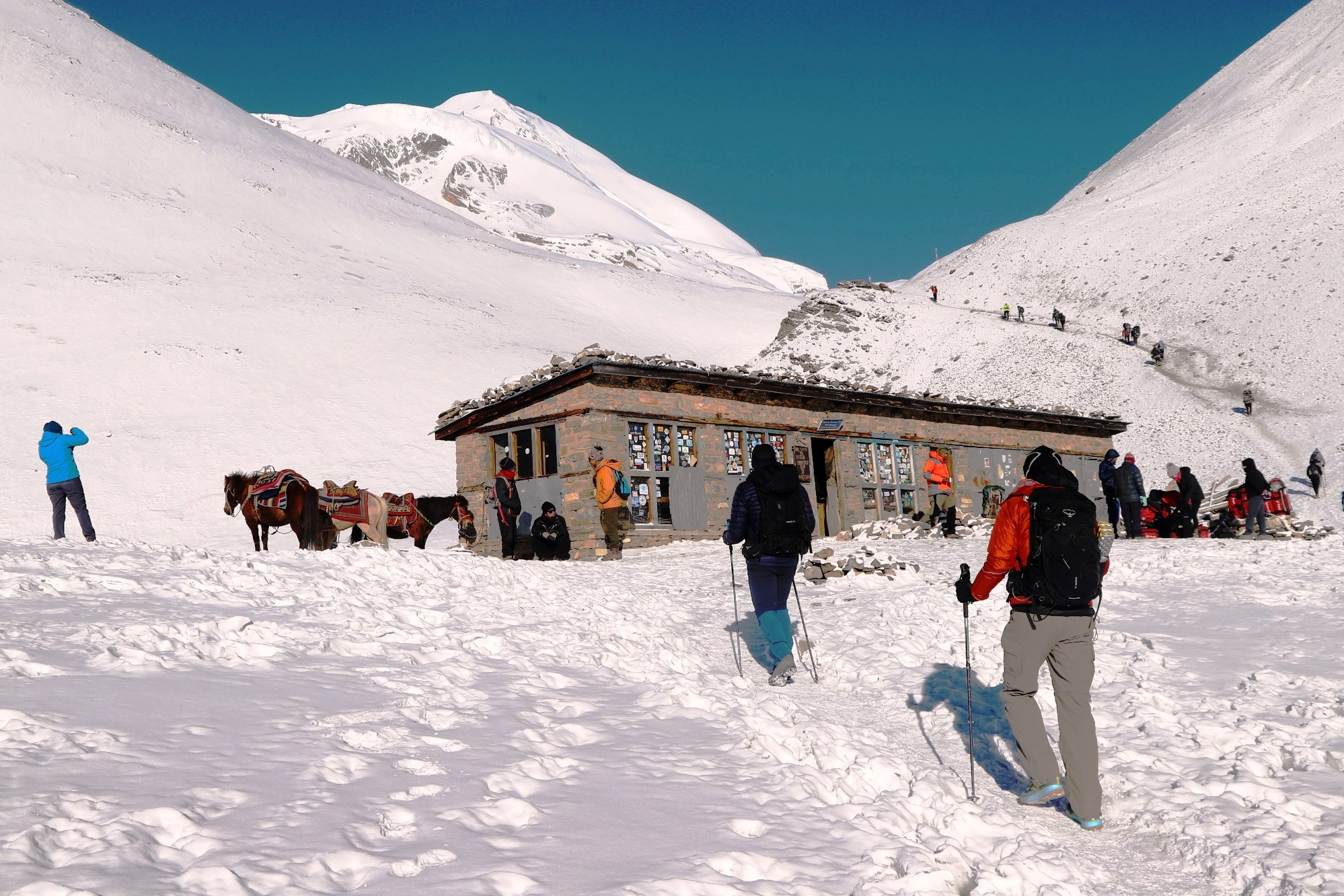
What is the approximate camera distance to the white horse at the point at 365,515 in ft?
54.3

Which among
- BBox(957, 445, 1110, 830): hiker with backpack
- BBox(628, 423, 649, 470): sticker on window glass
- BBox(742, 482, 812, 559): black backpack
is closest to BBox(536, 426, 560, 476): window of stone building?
BBox(628, 423, 649, 470): sticker on window glass

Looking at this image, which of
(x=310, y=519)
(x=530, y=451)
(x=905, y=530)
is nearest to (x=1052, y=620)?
(x=310, y=519)

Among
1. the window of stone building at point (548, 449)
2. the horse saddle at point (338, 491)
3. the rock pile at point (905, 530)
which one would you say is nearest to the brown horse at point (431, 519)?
the horse saddle at point (338, 491)

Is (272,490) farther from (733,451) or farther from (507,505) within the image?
(733,451)

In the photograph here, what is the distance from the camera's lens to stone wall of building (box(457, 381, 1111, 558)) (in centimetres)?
1869

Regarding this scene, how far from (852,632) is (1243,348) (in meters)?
54.6

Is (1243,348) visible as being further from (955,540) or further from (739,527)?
(739,527)

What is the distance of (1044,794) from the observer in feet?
19.1

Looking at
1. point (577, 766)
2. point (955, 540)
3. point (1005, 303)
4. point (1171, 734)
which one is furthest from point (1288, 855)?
point (1005, 303)

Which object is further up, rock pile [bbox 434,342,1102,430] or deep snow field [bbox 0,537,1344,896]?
rock pile [bbox 434,342,1102,430]

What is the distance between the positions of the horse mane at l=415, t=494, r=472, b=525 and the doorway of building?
26.4 ft

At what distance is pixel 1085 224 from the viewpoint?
283ft

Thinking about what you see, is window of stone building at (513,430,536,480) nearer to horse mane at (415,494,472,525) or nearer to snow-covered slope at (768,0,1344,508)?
horse mane at (415,494,472,525)

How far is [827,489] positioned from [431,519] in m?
9.15
